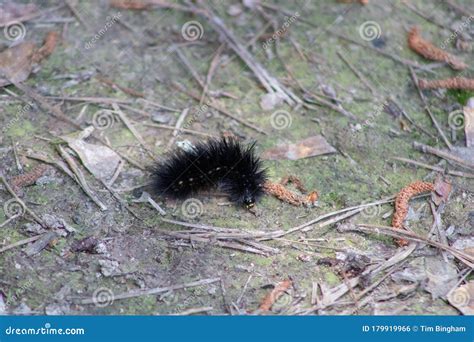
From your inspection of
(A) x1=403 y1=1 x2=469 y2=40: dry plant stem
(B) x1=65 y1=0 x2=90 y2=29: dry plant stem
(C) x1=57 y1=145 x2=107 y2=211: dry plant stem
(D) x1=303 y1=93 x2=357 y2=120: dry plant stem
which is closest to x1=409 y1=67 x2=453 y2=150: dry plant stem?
(D) x1=303 y1=93 x2=357 y2=120: dry plant stem

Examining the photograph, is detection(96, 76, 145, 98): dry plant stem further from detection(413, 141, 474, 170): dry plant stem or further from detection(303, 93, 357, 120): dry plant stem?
detection(413, 141, 474, 170): dry plant stem

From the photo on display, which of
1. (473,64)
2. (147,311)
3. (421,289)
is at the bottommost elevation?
(147,311)

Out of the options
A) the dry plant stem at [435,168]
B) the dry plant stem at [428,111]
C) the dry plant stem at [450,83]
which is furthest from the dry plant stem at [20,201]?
the dry plant stem at [450,83]

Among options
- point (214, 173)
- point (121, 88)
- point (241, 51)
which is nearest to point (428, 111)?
point (241, 51)

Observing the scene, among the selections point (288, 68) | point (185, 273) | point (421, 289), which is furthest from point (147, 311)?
point (288, 68)

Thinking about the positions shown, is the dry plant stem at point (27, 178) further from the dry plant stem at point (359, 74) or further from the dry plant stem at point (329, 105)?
the dry plant stem at point (359, 74)

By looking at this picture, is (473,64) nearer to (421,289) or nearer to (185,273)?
(421,289)
